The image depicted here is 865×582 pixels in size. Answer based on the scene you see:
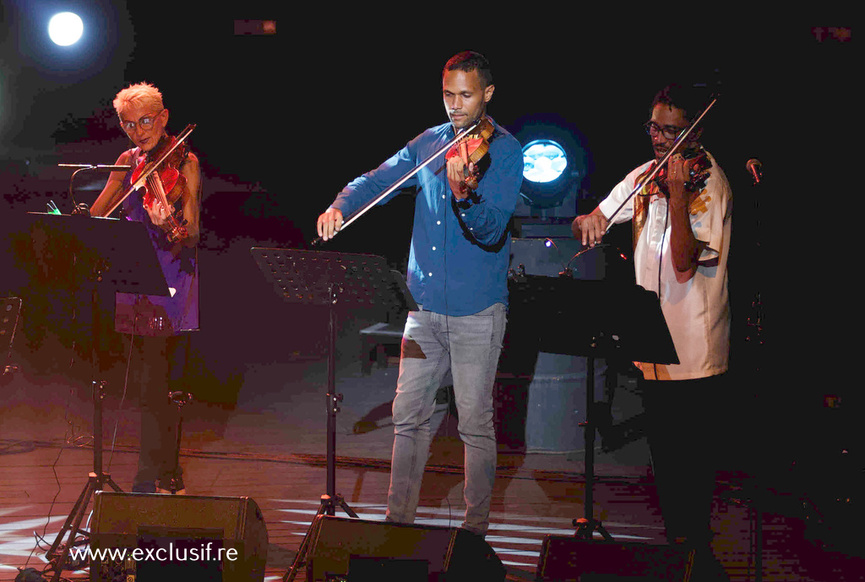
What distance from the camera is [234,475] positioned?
4.38 m

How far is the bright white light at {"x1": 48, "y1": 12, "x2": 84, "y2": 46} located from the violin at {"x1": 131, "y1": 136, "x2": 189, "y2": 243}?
3.12 m

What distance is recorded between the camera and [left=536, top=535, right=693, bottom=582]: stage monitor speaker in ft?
8.16

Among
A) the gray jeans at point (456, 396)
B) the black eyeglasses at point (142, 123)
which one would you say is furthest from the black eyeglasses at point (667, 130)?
the black eyeglasses at point (142, 123)

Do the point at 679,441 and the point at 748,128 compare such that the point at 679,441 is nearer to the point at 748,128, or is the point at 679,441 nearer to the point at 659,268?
the point at 659,268

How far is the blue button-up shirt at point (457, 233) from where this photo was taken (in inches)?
116

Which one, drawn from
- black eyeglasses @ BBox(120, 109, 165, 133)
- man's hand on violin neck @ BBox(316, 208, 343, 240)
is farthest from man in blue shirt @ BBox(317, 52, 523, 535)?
black eyeglasses @ BBox(120, 109, 165, 133)

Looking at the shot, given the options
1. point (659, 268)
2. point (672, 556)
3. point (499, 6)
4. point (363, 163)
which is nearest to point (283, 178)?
point (363, 163)

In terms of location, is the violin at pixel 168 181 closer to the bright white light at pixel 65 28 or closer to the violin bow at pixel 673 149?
the violin bow at pixel 673 149

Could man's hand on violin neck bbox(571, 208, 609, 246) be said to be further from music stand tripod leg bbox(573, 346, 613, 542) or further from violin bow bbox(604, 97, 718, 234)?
music stand tripod leg bbox(573, 346, 613, 542)

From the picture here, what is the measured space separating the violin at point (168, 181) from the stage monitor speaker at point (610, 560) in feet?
6.54

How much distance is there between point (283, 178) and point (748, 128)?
410cm

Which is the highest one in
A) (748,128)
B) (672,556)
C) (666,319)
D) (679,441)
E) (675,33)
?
(675,33)

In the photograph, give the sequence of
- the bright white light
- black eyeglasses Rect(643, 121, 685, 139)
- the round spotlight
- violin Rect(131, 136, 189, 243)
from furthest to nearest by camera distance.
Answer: the bright white light < the round spotlight < violin Rect(131, 136, 189, 243) < black eyeglasses Rect(643, 121, 685, 139)

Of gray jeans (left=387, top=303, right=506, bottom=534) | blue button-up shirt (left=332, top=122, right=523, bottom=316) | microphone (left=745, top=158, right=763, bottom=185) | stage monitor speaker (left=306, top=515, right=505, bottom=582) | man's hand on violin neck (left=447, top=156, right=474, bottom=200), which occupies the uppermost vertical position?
microphone (left=745, top=158, right=763, bottom=185)
